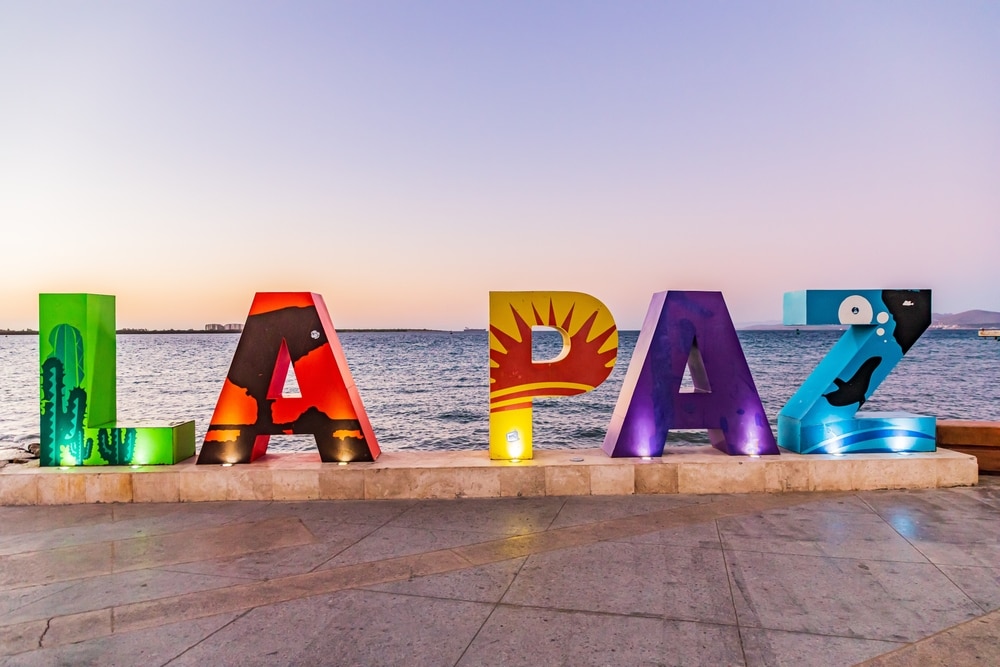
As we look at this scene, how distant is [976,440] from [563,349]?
5.93m

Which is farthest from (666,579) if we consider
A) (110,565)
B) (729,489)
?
(110,565)

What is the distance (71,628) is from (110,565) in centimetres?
122

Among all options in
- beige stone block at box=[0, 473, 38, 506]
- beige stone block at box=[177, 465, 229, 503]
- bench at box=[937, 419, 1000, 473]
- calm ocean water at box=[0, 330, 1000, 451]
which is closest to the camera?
beige stone block at box=[0, 473, 38, 506]

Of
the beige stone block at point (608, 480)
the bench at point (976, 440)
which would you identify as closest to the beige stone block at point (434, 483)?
the beige stone block at point (608, 480)

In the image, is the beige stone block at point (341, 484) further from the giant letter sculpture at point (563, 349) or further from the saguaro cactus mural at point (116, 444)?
the saguaro cactus mural at point (116, 444)

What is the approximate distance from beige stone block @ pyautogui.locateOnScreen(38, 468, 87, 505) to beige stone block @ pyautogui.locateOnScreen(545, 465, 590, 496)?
548 centimetres

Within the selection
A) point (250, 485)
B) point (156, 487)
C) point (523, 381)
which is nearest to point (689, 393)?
point (523, 381)

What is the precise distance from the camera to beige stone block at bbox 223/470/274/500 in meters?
7.41

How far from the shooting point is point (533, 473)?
24.6 ft

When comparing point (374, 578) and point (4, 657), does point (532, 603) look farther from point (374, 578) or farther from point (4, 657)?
point (4, 657)

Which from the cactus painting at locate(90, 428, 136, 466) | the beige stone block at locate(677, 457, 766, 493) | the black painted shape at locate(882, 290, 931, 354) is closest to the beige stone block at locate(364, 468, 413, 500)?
the cactus painting at locate(90, 428, 136, 466)

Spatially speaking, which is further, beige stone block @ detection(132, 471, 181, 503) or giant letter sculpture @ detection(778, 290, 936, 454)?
giant letter sculpture @ detection(778, 290, 936, 454)

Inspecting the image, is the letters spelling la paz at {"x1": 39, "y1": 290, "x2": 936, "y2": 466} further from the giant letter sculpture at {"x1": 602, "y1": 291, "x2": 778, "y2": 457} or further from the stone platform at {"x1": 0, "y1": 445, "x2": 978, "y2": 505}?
the stone platform at {"x1": 0, "y1": 445, "x2": 978, "y2": 505}

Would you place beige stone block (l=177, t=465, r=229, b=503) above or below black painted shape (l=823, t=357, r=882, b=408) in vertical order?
below
